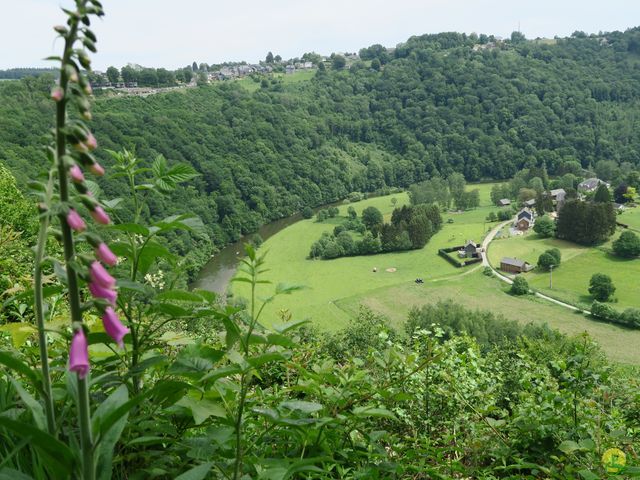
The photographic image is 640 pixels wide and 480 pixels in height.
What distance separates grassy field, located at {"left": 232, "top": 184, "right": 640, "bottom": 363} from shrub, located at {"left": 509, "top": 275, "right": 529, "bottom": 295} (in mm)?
1103

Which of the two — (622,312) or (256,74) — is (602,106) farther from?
(622,312)

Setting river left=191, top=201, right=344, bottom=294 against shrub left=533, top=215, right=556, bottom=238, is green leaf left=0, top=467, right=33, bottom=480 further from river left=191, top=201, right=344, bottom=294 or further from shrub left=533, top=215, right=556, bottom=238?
shrub left=533, top=215, right=556, bottom=238

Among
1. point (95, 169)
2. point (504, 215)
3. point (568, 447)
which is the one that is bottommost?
point (504, 215)

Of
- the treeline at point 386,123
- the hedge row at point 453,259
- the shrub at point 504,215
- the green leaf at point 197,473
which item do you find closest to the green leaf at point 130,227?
the green leaf at point 197,473

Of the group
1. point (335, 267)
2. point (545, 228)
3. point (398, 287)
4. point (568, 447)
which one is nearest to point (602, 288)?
point (398, 287)

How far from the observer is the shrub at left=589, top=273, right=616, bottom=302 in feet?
147

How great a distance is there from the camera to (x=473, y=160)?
110062 millimetres

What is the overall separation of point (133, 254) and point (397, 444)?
1.93 m

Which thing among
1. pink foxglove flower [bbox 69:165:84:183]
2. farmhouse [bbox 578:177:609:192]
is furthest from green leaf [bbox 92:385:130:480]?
farmhouse [bbox 578:177:609:192]

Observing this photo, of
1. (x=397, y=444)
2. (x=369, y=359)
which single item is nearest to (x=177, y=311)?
(x=397, y=444)

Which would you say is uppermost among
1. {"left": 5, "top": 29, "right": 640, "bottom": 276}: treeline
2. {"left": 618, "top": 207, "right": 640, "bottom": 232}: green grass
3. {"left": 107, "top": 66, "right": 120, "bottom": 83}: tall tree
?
{"left": 107, "top": 66, "right": 120, "bottom": 83}: tall tree

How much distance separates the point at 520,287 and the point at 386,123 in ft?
265

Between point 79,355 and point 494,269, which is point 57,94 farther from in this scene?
point 494,269

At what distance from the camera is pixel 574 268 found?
53.2 meters
